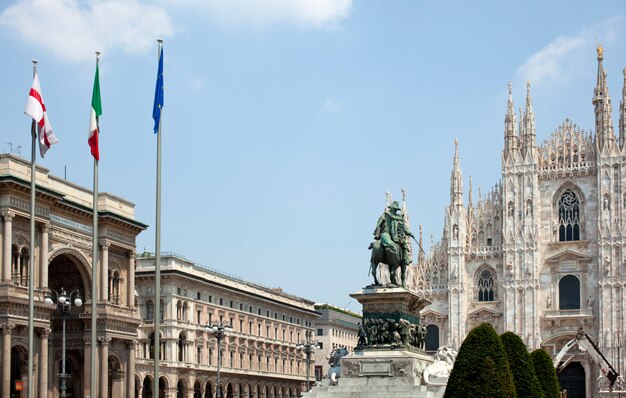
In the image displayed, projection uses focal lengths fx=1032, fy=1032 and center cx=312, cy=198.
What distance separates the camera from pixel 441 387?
101 ft

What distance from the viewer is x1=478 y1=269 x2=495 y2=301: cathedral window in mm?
85125

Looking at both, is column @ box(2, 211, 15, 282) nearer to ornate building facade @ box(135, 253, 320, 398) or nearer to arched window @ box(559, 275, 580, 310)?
ornate building facade @ box(135, 253, 320, 398)

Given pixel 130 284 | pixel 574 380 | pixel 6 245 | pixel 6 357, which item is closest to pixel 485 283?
pixel 574 380

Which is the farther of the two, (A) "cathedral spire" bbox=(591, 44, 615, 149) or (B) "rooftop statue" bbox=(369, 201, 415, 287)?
(A) "cathedral spire" bbox=(591, 44, 615, 149)

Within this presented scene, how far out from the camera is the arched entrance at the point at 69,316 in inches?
2470

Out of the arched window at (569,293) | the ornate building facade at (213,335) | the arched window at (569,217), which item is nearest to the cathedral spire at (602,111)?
the arched window at (569,217)

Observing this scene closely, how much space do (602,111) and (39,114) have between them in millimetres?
58148

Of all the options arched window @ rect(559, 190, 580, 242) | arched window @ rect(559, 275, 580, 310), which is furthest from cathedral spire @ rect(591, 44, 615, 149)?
arched window @ rect(559, 275, 580, 310)

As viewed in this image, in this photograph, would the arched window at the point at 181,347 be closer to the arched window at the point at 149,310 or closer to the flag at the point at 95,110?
the arched window at the point at 149,310

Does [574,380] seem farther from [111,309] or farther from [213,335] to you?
[111,309]

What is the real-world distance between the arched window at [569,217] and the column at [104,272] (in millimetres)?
37808

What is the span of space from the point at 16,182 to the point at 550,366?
29.9 m

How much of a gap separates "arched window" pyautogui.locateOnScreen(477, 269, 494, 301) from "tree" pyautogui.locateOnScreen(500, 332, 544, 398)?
51705 mm

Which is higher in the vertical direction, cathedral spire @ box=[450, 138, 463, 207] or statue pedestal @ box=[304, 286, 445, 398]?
cathedral spire @ box=[450, 138, 463, 207]
